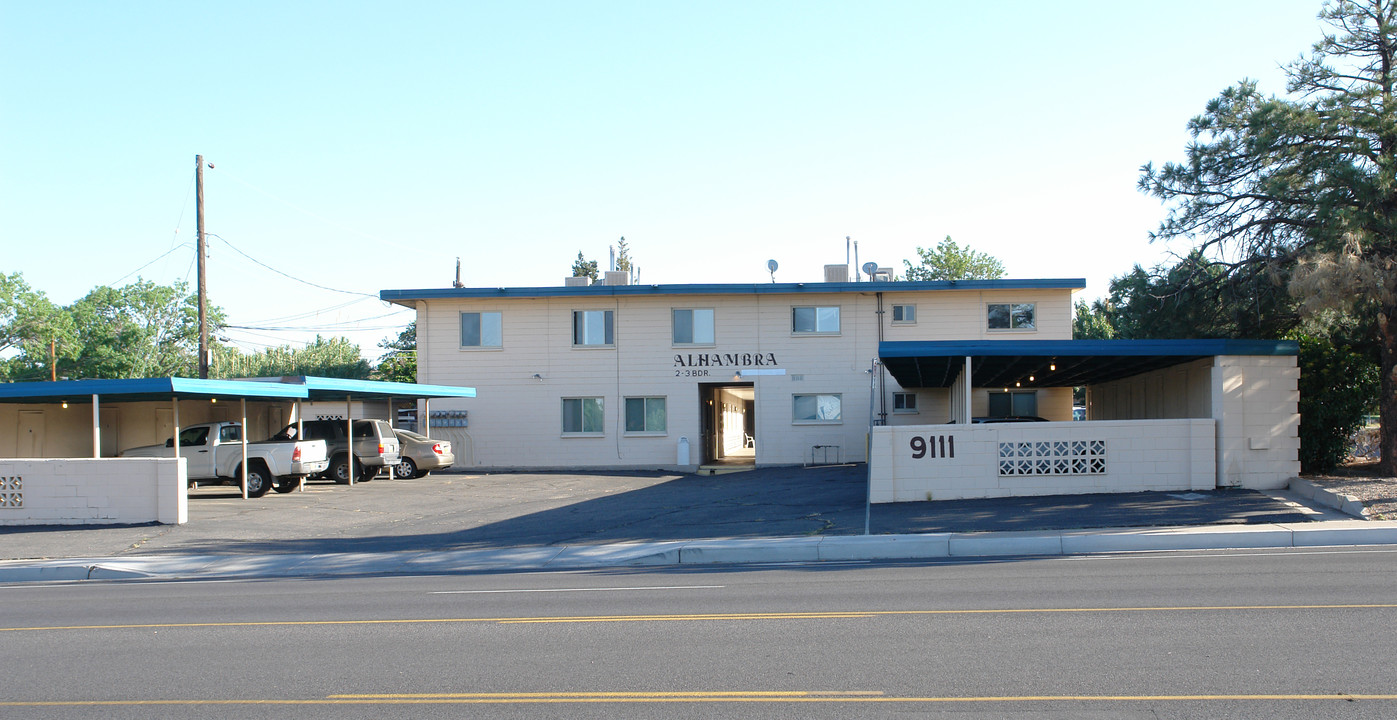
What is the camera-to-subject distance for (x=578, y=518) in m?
19.3

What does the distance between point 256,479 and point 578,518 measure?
31.3ft

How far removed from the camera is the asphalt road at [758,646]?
625cm

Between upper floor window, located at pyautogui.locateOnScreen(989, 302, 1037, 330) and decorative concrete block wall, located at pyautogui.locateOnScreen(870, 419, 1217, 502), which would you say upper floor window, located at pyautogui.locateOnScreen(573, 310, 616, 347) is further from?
decorative concrete block wall, located at pyautogui.locateOnScreen(870, 419, 1217, 502)

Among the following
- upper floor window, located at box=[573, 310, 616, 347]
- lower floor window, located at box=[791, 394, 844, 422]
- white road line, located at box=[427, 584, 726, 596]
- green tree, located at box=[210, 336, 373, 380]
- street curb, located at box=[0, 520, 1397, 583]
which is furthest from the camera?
green tree, located at box=[210, 336, 373, 380]

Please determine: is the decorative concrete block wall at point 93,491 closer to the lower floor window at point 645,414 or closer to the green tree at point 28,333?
the lower floor window at point 645,414

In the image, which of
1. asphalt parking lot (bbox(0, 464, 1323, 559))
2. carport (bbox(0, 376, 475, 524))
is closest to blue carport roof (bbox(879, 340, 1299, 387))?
asphalt parking lot (bbox(0, 464, 1323, 559))

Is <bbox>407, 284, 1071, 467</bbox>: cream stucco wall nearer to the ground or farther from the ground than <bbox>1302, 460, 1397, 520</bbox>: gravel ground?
farther from the ground

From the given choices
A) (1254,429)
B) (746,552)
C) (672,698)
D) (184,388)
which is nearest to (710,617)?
(672,698)

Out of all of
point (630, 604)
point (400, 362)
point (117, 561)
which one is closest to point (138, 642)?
point (630, 604)

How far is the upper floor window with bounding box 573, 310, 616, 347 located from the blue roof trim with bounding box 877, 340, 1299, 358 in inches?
580

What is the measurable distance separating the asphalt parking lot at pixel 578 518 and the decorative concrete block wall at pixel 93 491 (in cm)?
37

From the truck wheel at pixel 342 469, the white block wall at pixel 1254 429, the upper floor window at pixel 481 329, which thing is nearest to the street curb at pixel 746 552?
the white block wall at pixel 1254 429

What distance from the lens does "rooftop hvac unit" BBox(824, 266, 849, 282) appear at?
107 feet

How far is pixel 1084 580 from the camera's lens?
35.8 feet
